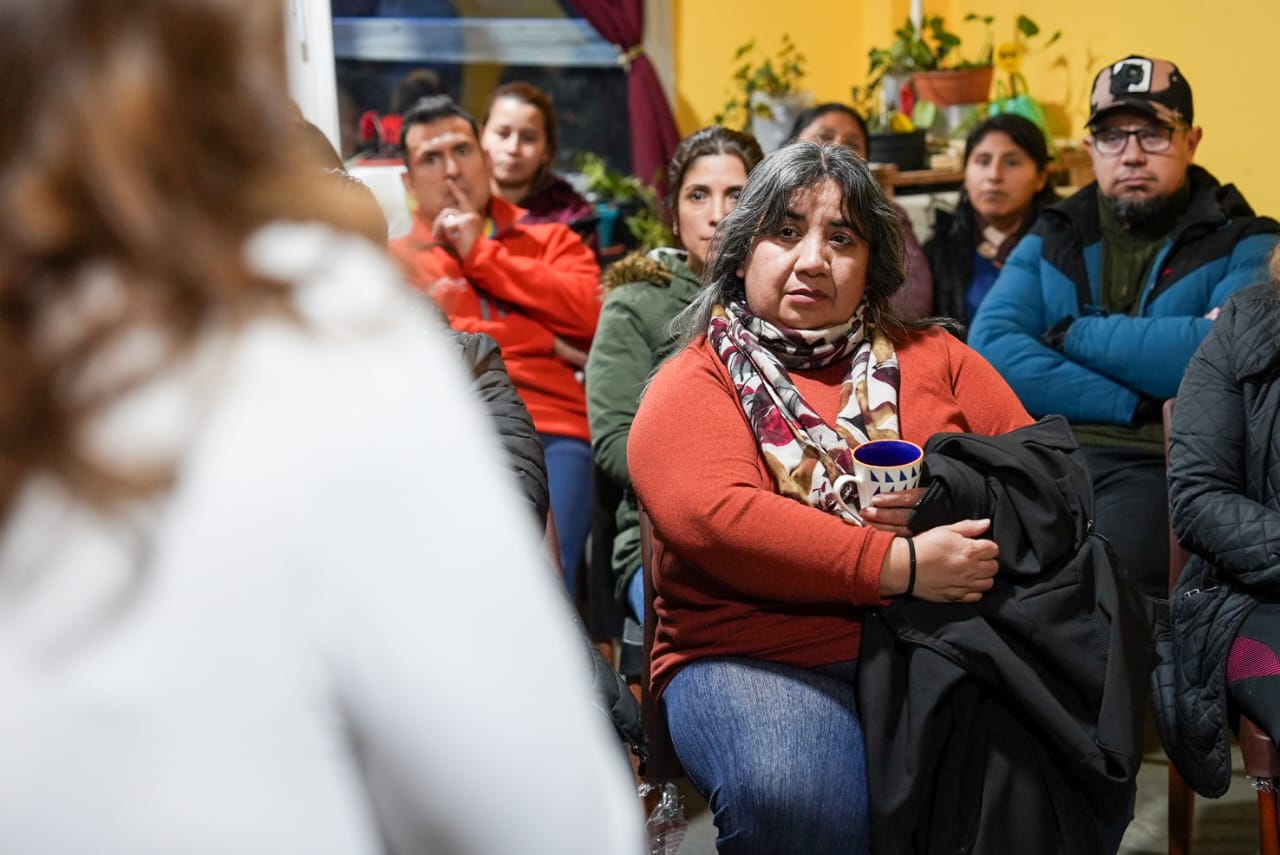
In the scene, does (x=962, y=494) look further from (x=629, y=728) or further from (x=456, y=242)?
(x=456, y=242)

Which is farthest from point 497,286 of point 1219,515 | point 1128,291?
point 1219,515

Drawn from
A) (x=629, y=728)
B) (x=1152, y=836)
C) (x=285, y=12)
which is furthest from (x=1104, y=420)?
(x=285, y=12)

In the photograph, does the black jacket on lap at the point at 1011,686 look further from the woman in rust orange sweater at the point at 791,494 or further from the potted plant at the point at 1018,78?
the potted plant at the point at 1018,78

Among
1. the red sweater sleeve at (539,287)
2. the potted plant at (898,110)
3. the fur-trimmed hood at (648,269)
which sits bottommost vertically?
the red sweater sleeve at (539,287)

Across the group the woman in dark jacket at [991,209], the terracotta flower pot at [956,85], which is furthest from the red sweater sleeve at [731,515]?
the terracotta flower pot at [956,85]

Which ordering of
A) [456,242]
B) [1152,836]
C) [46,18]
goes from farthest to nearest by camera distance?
[456,242] → [1152,836] → [46,18]

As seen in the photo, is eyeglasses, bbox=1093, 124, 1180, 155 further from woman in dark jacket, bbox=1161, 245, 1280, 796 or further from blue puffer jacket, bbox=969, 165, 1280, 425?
woman in dark jacket, bbox=1161, 245, 1280, 796

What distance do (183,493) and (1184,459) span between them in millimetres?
1896

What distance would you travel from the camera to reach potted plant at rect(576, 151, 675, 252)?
14.4ft

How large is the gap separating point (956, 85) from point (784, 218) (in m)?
2.58

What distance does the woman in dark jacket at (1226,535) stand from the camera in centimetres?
193

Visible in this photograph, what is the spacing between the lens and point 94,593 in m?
0.52

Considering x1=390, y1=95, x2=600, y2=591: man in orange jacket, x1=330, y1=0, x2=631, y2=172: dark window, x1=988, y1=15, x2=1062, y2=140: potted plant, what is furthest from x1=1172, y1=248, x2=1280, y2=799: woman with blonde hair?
x1=330, y1=0, x2=631, y2=172: dark window

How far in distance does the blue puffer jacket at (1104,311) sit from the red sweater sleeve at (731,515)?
1.17m
